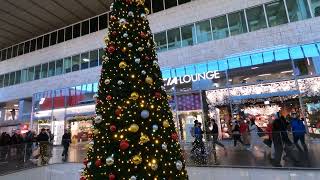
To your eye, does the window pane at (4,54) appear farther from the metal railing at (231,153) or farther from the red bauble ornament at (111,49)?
the red bauble ornament at (111,49)

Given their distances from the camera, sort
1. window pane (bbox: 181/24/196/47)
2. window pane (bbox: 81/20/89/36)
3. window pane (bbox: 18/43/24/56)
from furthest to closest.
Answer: window pane (bbox: 18/43/24/56), window pane (bbox: 81/20/89/36), window pane (bbox: 181/24/196/47)

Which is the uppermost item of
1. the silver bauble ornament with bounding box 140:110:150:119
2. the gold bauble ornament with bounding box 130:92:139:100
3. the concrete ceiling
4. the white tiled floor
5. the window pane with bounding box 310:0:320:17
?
the concrete ceiling

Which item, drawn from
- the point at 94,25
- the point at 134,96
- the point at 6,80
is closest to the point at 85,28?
the point at 94,25

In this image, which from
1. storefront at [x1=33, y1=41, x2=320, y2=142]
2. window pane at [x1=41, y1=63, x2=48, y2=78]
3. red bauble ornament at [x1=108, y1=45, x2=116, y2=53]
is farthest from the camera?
window pane at [x1=41, y1=63, x2=48, y2=78]

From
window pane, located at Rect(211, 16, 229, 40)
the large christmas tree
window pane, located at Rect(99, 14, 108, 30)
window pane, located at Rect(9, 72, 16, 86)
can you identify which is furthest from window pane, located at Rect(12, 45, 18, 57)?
the large christmas tree

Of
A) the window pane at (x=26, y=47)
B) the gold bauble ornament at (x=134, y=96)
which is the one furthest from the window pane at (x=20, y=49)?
the gold bauble ornament at (x=134, y=96)

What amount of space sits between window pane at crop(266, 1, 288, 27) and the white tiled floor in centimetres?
1126

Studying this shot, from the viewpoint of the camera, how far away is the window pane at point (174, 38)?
1946 cm

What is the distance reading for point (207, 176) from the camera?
9.30m

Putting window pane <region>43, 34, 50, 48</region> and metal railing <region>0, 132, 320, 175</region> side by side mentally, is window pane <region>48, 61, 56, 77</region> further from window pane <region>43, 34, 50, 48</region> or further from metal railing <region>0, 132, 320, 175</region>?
metal railing <region>0, 132, 320, 175</region>

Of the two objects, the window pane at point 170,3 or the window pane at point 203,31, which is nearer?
the window pane at point 203,31

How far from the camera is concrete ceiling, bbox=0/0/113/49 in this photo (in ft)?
71.8

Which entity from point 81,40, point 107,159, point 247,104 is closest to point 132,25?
point 107,159

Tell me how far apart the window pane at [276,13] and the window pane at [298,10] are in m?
0.35
